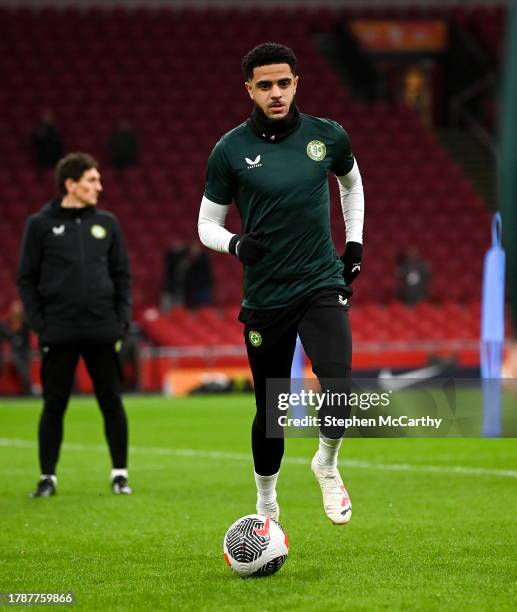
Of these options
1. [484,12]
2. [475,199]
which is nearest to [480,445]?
[475,199]

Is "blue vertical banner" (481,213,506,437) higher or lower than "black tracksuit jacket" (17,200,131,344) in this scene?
lower

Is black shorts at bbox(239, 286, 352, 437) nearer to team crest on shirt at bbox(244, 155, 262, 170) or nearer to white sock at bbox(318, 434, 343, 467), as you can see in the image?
white sock at bbox(318, 434, 343, 467)

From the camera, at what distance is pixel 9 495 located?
929 cm

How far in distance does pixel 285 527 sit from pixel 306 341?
1697 millimetres

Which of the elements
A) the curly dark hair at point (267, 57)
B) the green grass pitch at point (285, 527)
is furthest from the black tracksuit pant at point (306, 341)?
the curly dark hair at point (267, 57)

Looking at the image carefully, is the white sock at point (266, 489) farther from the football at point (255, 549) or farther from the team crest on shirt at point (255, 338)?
the team crest on shirt at point (255, 338)

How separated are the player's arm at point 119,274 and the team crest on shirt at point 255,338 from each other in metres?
3.26

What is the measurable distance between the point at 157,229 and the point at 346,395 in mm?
21579

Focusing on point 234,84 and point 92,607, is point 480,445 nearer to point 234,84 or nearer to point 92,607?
point 92,607

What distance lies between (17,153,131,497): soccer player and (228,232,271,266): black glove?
10.7ft

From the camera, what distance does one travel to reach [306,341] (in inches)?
241

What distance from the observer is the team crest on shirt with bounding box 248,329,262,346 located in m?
6.17

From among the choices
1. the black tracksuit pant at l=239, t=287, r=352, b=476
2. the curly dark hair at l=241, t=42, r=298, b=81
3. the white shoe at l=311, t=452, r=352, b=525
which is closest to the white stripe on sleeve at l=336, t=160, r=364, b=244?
the black tracksuit pant at l=239, t=287, r=352, b=476

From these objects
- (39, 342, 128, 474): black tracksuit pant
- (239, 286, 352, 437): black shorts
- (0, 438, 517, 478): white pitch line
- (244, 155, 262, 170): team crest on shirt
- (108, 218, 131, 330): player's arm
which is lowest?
(0, 438, 517, 478): white pitch line
